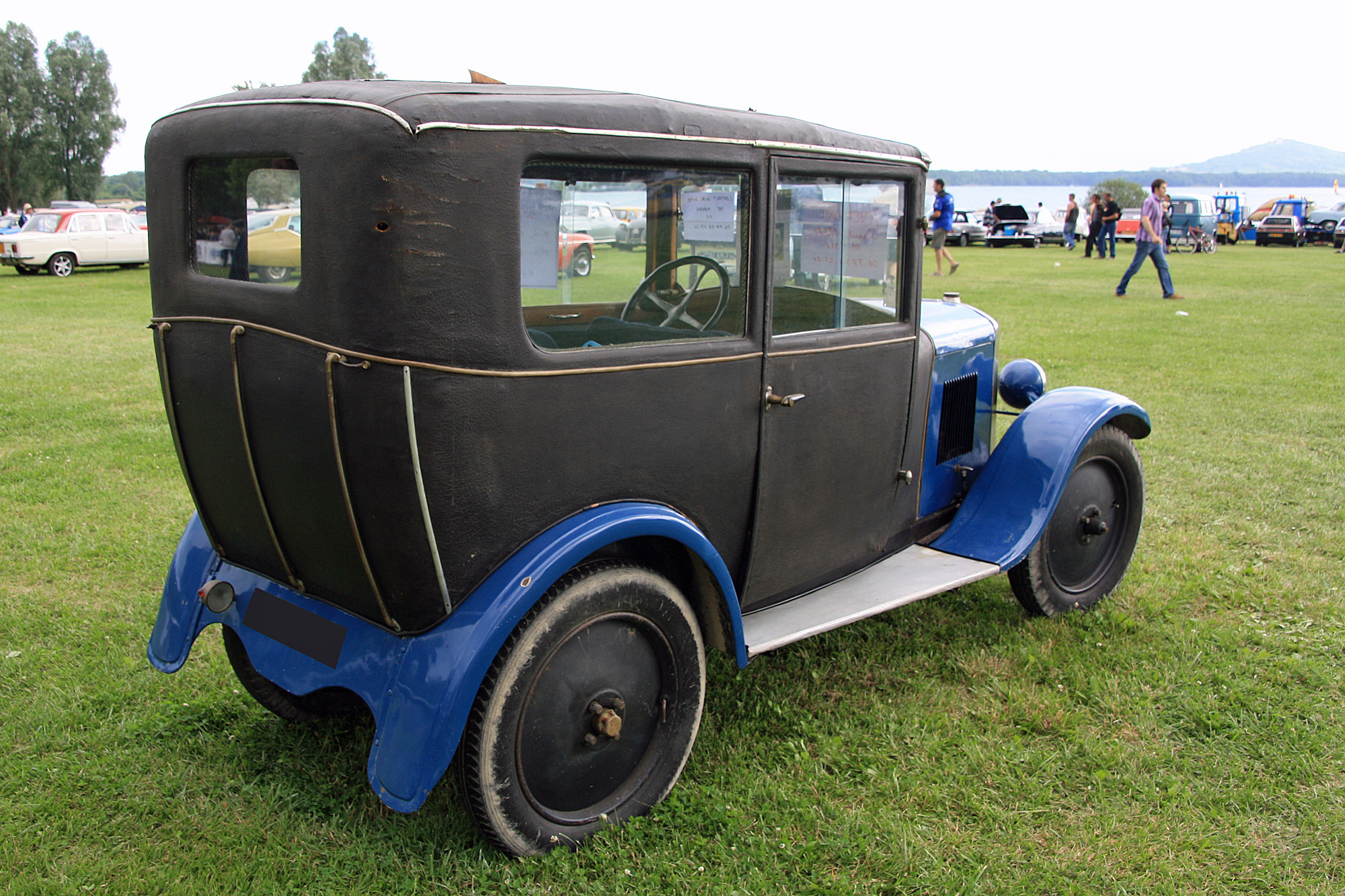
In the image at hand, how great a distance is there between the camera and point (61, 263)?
20578 millimetres

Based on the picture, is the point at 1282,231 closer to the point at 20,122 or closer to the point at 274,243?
the point at 274,243

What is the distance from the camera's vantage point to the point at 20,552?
181 inches

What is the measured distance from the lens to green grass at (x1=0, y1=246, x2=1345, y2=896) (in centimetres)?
252

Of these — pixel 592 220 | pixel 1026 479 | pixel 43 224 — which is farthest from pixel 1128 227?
pixel 592 220

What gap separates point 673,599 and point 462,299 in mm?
1035

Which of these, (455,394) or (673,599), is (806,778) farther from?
(455,394)

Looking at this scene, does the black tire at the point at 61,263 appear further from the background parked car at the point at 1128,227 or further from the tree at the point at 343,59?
the background parked car at the point at 1128,227

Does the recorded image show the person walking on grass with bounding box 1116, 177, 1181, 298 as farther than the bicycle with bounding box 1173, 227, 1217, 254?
No

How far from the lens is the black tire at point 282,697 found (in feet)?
10.3

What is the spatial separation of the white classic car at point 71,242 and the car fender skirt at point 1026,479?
71.2ft

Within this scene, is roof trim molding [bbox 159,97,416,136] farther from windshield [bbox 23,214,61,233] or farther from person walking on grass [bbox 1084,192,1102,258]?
person walking on grass [bbox 1084,192,1102,258]

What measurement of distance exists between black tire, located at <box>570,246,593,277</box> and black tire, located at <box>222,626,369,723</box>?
1.61 metres

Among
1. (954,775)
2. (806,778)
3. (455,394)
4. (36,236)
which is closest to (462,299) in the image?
(455,394)

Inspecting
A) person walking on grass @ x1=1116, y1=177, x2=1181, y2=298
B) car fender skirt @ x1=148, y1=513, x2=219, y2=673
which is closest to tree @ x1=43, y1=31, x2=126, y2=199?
person walking on grass @ x1=1116, y1=177, x2=1181, y2=298
